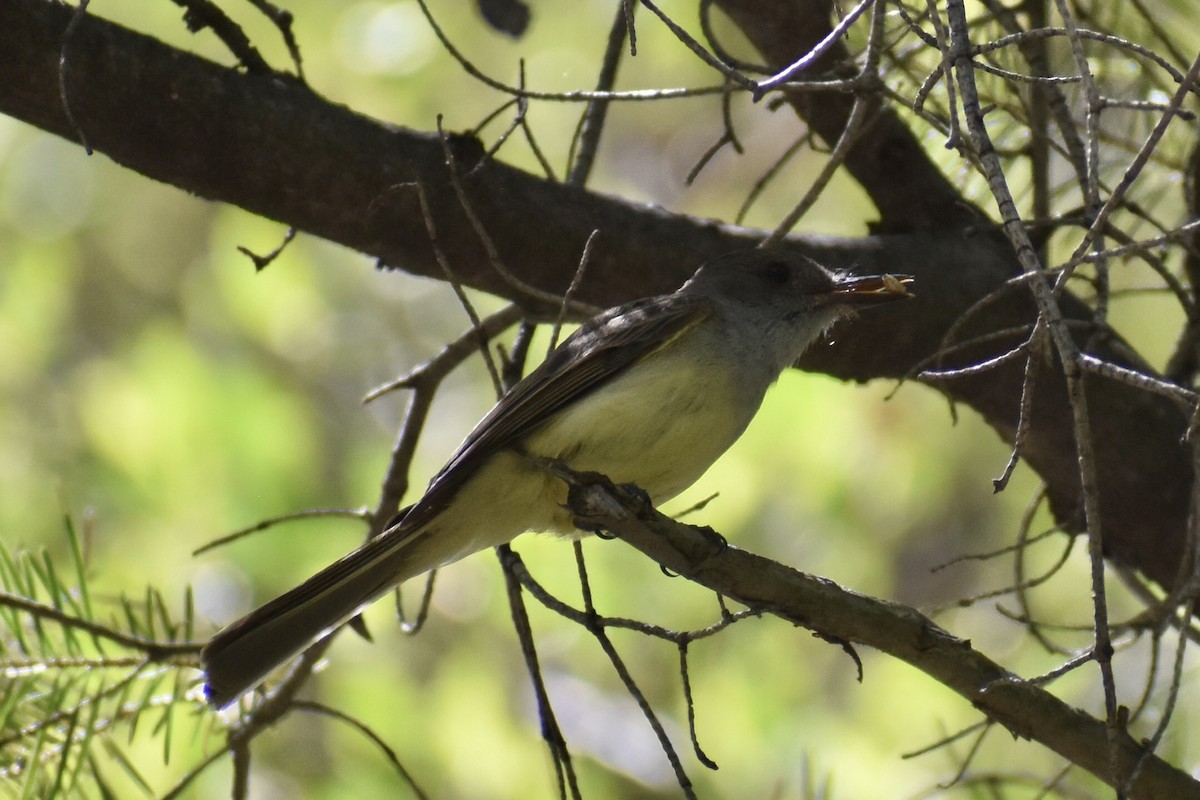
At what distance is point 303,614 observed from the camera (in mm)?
3463

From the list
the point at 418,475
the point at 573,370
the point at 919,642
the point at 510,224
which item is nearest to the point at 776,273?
the point at 573,370

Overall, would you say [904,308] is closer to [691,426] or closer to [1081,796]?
[691,426]

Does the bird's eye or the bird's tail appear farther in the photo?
the bird's eye

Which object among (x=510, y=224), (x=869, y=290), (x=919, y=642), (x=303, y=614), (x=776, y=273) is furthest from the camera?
(x=776, y=273)

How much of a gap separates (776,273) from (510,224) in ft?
3.28

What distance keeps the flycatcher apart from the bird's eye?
0.32m

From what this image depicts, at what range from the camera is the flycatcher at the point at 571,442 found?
136 inches

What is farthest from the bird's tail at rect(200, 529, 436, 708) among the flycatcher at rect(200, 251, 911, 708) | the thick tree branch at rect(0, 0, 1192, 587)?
the thick tree branch at rect(0, 0, 1192, 587)

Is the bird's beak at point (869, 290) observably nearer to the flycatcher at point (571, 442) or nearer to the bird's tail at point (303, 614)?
the flycatcher at point (571, 442)

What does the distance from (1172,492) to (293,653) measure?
2.55m

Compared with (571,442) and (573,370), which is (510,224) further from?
(571,442)

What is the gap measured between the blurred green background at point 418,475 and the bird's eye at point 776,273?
5.10 ft

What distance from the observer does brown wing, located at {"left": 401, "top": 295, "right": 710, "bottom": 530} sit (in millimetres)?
3621

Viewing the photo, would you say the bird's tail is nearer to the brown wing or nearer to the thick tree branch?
the brown wing
